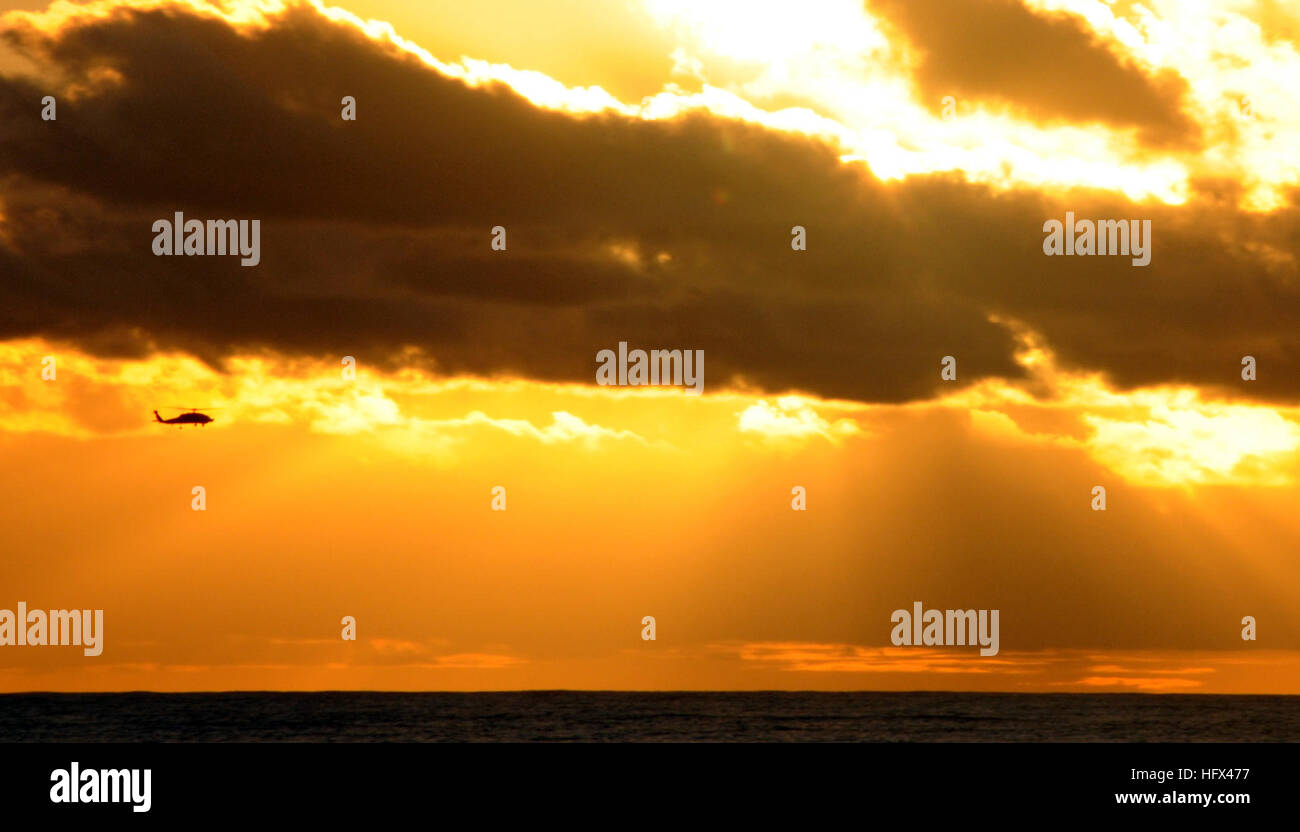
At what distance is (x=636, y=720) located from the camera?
451 ft

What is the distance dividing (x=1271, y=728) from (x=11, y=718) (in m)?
123

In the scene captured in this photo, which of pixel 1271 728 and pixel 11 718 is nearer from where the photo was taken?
pixel 1271 728

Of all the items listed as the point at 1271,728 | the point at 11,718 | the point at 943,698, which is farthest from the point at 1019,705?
the point at 11,718

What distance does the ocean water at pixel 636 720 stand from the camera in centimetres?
11881

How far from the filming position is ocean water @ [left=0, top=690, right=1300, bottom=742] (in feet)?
390
